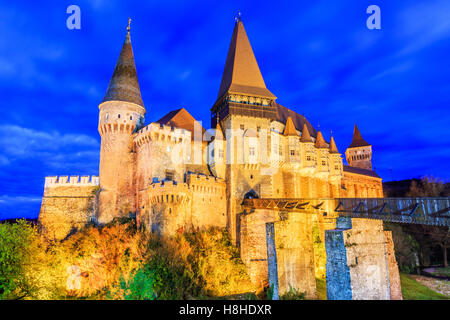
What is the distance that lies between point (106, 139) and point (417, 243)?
50.5 metres

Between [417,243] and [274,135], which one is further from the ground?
[274,135]

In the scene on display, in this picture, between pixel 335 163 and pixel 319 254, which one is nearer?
pixel 319 254

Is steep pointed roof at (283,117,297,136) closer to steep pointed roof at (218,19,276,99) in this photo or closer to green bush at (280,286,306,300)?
steep pointed roof at (218,19,276,99)

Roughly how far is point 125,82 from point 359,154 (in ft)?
195

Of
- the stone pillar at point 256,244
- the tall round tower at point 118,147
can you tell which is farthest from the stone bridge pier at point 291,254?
the tall round tower at point 118,147

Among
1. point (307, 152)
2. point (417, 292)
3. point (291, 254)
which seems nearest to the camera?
point (291, 254)

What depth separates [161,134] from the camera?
33250 millimetres

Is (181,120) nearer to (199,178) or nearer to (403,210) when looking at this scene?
(199,178)

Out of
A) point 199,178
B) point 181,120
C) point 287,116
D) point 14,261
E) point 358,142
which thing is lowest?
point 14,261

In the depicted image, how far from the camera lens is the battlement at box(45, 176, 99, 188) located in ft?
113

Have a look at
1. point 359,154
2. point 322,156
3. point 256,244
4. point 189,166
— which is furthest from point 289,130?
point 359,154

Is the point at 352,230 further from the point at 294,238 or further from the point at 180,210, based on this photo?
the point at 180,210
